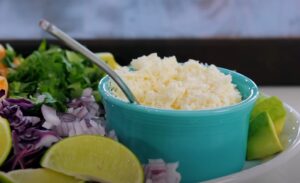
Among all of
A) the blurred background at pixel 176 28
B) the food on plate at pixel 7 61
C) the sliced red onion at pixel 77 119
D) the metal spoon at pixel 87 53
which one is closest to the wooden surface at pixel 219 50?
the blurred background at pixel 176 28

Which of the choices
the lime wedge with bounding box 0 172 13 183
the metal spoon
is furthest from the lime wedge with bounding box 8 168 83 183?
the metal spoon

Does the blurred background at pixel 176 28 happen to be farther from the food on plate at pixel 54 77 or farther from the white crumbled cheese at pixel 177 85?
the white crumbled cheese at pixel 177 85

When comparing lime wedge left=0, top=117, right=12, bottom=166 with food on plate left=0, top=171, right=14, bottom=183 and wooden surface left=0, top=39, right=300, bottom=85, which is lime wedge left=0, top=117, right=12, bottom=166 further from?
wooden surface left=0, top=39, right=300, bottom=85

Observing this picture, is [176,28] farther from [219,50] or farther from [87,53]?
[87,53]

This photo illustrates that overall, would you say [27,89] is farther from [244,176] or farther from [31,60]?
[244,176]

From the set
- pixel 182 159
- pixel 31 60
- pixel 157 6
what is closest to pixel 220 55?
pixel 157 6

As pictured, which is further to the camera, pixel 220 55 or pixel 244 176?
pixel 220 55
